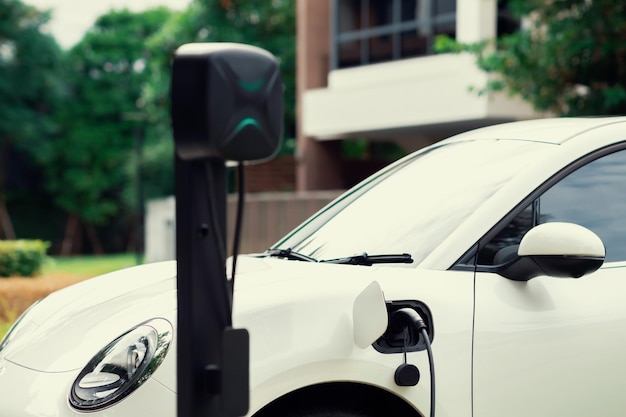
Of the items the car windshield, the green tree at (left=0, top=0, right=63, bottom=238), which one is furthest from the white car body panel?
the green tree at (left=0, top=0, right=63, bottom=238)

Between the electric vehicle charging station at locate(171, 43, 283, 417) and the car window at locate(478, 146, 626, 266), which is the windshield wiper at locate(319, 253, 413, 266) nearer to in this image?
the car window at locate(478, 146, 626, 266)

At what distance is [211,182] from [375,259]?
56.1 inches

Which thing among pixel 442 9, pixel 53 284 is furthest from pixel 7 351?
pixel 442 9

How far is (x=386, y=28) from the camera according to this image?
1098 inches

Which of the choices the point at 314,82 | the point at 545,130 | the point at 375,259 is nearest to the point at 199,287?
the point at 375,259

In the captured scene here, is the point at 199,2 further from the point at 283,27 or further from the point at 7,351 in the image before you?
the point at 7,351

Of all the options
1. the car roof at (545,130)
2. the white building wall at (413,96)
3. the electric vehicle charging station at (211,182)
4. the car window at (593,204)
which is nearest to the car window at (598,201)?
the car window at (593,204)

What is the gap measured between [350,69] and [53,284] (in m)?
16.8

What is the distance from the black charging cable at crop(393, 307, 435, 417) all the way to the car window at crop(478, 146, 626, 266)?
1.98 ft

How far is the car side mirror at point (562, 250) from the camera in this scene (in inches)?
136

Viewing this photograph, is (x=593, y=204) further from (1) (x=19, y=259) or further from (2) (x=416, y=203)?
(1) (x=19, y=259)

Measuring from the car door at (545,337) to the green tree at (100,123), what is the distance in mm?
51560

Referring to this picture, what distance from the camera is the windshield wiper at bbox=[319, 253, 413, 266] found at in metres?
3.75

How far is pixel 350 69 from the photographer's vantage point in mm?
27344
